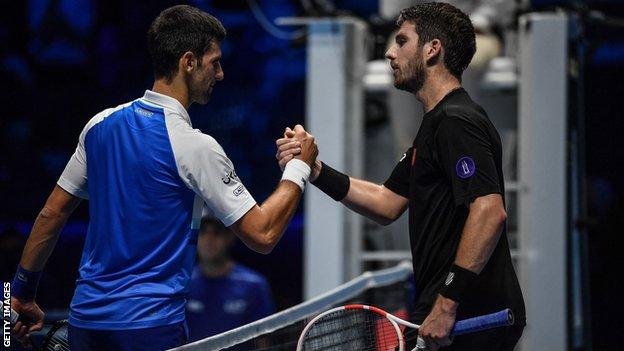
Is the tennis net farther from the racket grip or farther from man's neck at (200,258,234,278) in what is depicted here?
man's neck at (200,258,234,278)

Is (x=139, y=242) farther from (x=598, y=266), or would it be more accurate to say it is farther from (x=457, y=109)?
(x=598, y=266)

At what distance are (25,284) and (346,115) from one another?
3.59 metres

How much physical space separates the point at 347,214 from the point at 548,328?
132cm

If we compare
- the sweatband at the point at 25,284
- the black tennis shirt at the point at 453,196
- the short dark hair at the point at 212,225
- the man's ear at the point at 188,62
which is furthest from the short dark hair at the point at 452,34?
the short dark hair at the point at 212,225

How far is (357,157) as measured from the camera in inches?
277

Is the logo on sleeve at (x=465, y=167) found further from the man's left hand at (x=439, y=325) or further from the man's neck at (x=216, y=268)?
the man's neck at (x=216, y=268)

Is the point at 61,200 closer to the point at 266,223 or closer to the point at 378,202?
the point at 266,223

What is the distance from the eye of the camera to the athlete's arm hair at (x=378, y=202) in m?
4.02

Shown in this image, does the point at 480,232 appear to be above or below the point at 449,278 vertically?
above

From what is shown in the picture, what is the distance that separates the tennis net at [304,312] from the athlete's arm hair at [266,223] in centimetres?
33

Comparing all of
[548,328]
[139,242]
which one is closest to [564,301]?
[548,328]

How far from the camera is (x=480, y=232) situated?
11.1ft

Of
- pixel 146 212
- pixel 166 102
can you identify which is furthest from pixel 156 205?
pixel 166 102
